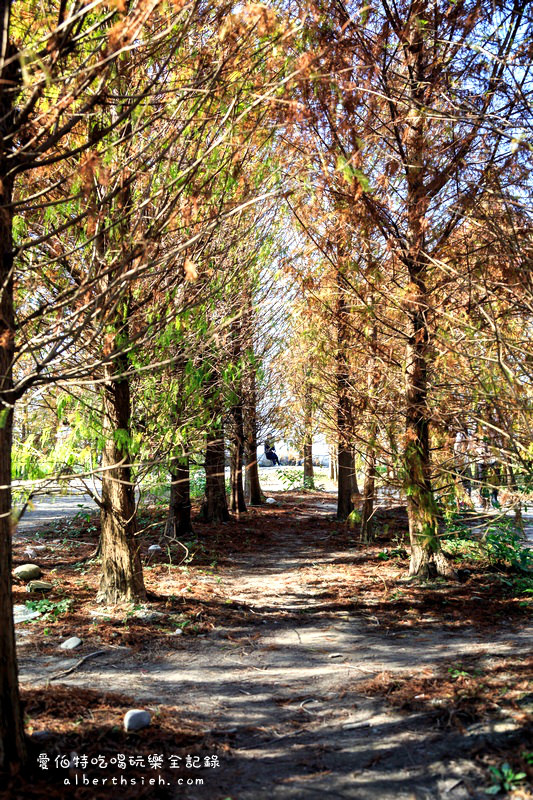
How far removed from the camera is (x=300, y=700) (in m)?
4.62

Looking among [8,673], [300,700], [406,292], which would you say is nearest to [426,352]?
[406,292]

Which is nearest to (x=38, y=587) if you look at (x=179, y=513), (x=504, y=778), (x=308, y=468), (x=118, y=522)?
Answer: (x=118, y=522)

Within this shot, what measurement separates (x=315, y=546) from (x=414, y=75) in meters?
8.36

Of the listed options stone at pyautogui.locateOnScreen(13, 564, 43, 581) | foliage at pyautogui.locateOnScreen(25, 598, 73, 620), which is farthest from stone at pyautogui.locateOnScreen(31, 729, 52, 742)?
stone at pyautogui.locateOnScreen(13, 564, 43, 581)

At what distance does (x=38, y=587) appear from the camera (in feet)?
24.8

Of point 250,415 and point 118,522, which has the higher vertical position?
point 250,415

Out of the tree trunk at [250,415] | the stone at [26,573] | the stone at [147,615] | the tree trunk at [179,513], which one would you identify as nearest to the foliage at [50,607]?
the stone at [147,615]

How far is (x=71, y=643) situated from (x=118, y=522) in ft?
4.38

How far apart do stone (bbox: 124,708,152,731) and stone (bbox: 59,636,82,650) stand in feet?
6.84

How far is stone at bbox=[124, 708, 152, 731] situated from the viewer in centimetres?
376

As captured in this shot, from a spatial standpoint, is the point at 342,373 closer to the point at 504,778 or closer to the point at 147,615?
the point at 147,615

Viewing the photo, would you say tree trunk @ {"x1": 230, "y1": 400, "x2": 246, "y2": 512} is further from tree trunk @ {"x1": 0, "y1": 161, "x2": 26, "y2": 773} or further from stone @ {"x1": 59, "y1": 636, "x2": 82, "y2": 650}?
tree trunk @ {"x1": 0, "y1": 161, "x2": 26, "y2": 773}

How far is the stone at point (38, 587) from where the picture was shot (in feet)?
24.8

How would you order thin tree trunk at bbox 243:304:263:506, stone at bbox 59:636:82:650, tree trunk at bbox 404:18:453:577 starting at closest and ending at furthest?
1. stone at bbox 59:636:82:650
2. tree trunk at bbox 404:18:453:577
3. thin tree trunk at bbox 243:304:263:506
